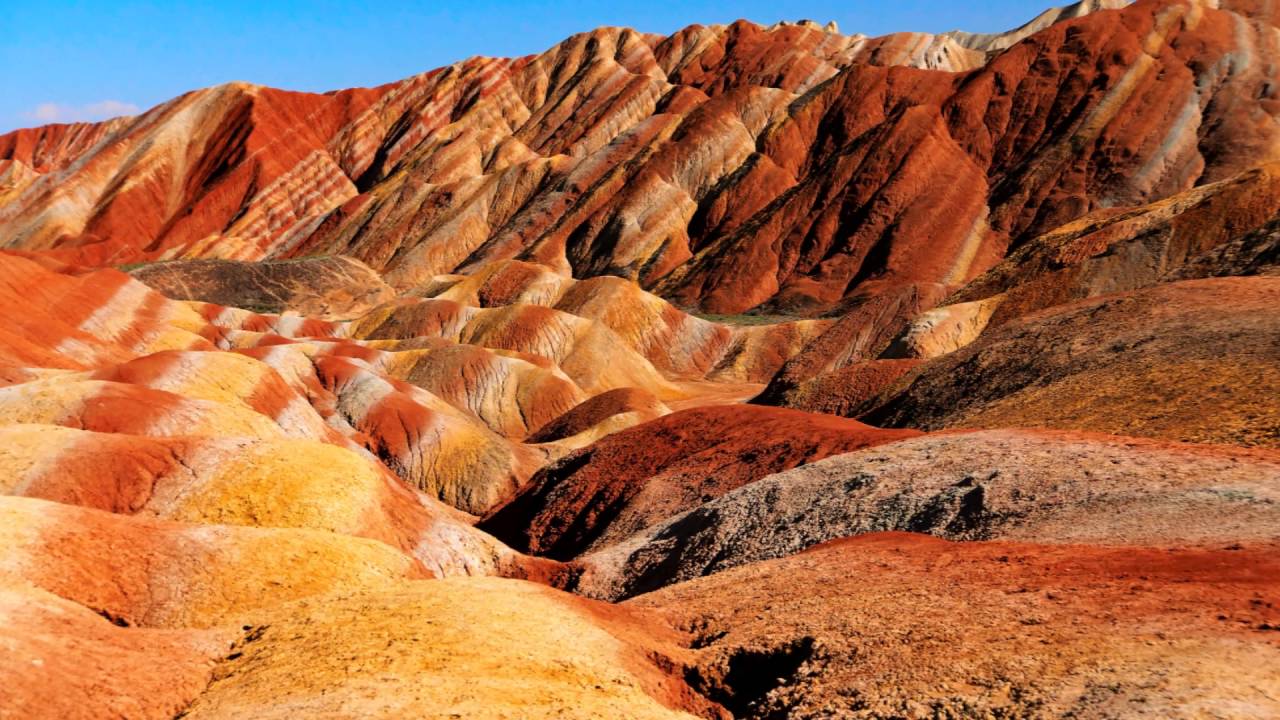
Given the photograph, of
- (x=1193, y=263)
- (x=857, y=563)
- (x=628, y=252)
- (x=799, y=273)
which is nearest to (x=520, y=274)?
(x=628, y=252)

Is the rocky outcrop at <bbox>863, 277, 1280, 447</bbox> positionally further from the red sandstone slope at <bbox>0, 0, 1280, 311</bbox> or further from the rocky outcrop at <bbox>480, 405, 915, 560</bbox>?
the red sandstone slope at <bbox>0, 0, 1280, 311</bbox>

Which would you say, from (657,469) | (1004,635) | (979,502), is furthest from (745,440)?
(1004,635)

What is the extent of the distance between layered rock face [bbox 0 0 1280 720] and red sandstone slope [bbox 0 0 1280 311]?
0.63 metres

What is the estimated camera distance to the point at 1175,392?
26594 mm

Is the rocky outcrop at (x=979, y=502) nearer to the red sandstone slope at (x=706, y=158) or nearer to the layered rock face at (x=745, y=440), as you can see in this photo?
the layered rock face at (x=745, y=440)

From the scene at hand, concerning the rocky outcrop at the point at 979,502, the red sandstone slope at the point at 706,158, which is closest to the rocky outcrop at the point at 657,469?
the rocky outcrop at the point at 979,502

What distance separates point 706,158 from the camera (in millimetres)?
117688

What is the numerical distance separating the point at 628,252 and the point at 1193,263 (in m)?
72.4

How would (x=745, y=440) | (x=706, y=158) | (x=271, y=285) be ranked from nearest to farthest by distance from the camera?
(x=745, y=440) → (x=271, y=285) → (x=706, y=158)

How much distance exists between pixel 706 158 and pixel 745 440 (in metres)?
89.5

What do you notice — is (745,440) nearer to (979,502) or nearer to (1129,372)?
(1129,372)

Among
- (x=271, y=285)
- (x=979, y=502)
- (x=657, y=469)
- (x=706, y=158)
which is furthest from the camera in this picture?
(x=706, y=158)

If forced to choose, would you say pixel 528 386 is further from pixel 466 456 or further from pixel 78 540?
pixel 78 540

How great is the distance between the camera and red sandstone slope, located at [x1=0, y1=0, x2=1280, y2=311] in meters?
91.4
